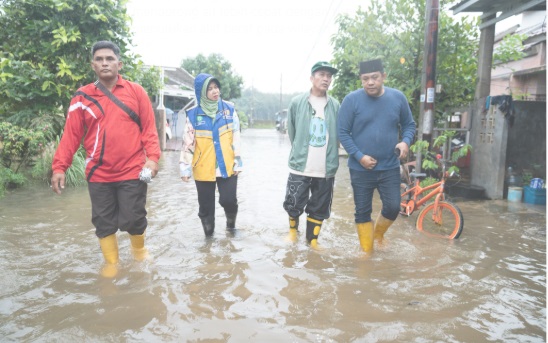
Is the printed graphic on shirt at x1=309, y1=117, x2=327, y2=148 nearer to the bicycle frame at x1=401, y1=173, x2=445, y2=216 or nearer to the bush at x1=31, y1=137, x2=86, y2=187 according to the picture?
the bicycle frame at x1=401, y1=173, x2=445, y2=216

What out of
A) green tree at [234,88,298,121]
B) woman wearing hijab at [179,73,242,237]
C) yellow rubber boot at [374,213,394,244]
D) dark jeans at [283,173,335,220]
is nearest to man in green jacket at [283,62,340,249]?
dark jeans at [283,173,335,220]

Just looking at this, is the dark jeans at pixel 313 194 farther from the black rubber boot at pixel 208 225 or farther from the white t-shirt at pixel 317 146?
the black rubber boot at pixel 208 225

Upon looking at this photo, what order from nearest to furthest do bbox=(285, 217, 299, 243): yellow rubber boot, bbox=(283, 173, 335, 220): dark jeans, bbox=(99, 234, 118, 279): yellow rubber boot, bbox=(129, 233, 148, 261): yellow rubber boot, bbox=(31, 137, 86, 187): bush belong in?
bbox=(99, 234, 118, 279): yellow rubber boot
bbox=(129, 233, 148, 261): yellow rubber boot
bbox=(283, 173, 335, 220): dark jeans
bbox=(285, 217, 299, 243): yellow rubber boot
bbox=(31, 137, 86, 187): bush

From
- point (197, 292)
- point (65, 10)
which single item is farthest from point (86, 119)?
point (65, 10)

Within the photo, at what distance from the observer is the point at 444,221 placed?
17.5ft

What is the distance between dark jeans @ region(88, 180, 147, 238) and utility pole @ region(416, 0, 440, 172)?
501 cm

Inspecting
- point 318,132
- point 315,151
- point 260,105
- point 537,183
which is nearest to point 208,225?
point 315,151

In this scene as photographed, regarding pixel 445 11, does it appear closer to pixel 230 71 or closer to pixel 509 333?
pixel 509 333

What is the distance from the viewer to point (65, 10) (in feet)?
25.9

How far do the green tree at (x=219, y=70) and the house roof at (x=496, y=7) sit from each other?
34102 millimetres

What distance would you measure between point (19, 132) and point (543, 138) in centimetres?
886

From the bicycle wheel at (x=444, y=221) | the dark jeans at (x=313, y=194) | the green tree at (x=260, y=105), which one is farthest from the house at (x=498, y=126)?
the green tree at (x=260, y=105)

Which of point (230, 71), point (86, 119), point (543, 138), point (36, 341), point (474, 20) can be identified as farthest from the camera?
point (230, 71)

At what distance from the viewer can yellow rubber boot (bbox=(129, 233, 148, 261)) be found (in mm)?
3781
